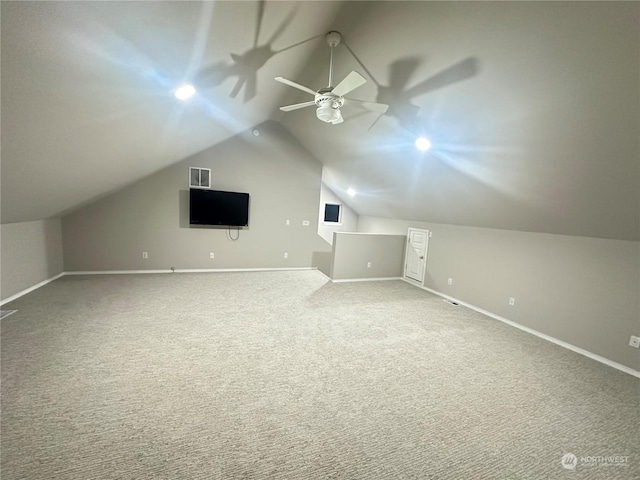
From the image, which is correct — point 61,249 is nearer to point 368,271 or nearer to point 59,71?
point 59,71

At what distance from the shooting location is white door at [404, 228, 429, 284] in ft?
18.9

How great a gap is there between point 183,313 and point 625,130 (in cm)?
492

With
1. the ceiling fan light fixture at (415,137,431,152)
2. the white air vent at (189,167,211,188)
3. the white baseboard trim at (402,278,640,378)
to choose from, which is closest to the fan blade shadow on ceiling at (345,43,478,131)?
the ceiling fan light fixture at (415,137,431,152)

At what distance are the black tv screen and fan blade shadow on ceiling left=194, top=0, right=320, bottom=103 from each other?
291 centimetres

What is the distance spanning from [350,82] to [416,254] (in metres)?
4.50

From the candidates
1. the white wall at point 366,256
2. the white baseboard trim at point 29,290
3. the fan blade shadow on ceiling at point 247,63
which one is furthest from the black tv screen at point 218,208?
the fan blade shadow on ceiling at point 247,63

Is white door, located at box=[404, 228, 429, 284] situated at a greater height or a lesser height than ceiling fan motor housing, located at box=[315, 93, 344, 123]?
lesser

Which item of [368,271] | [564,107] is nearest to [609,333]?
[564,107]

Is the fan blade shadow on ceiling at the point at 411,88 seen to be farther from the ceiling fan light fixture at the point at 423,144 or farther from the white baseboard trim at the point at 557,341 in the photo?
the white baseboard trim at the point at 557,341

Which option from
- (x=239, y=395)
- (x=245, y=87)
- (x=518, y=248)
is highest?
(x=245, y=87)

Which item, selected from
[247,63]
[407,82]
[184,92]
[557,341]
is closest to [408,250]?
[557,341]

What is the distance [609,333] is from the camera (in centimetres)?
305

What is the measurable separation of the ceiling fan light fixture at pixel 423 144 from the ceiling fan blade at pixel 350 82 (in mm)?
1471

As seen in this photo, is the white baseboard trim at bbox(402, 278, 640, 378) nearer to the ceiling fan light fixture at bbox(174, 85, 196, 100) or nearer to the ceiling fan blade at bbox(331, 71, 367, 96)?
the ceiling fan blade at bbox(331, 71, 367, 96)
